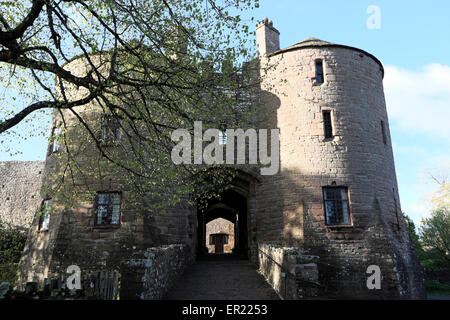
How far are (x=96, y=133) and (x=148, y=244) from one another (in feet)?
18.4

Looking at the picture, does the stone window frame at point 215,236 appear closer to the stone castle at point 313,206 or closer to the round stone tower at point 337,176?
the stone castle at point 313,206

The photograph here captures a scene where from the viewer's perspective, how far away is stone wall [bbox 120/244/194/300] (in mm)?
7371

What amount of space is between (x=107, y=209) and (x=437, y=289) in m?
26.2

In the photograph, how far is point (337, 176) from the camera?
553 inches

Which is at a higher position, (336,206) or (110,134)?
(110,134)

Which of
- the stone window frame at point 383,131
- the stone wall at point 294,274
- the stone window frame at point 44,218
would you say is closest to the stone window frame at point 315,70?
the stone window frame at point 383,131

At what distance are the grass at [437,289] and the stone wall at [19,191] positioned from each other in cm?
3051

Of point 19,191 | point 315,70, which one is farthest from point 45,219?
point 315,70

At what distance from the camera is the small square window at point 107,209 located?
13547 millimetres

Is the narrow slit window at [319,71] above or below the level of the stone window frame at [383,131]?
above

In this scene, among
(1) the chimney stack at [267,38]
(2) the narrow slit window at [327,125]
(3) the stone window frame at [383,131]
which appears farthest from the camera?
(1) the chimney stack at [267,38]

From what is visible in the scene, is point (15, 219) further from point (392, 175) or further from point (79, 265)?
point (392, 175)

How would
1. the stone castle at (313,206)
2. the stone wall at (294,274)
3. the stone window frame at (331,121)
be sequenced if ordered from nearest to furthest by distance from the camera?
the stone wall at (294,274) < the stone castle at (313,206) < the stone window frame at (331,121)

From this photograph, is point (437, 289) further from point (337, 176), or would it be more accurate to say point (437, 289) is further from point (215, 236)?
point (215, 236)
